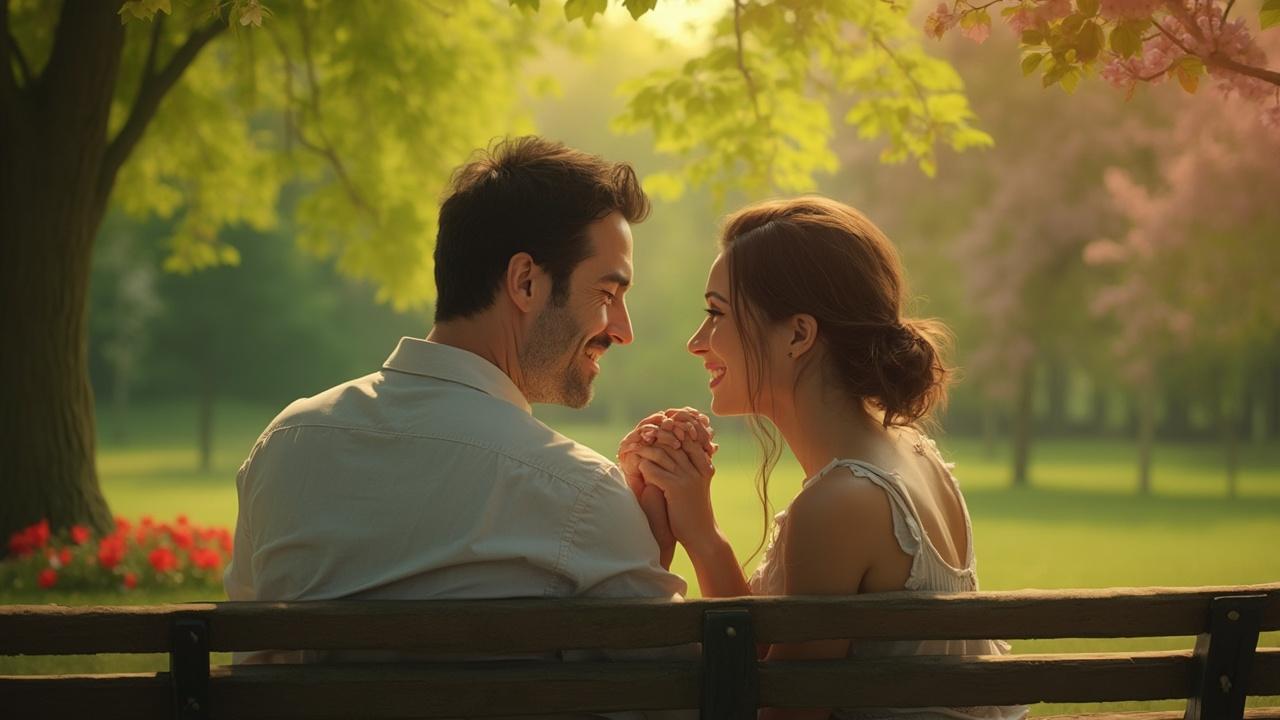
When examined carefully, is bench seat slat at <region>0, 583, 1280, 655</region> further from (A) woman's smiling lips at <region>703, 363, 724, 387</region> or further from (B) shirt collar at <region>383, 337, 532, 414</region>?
(A) woman's smiling lips at <region>703, 363, 724, 387</region>

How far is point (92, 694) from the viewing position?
3043 mm

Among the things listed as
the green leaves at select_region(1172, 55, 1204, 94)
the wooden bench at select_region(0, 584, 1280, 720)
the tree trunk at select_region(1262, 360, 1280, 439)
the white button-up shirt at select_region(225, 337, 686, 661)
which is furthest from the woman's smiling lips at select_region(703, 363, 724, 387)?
the tree trunk at select_region(1262, 360, 1280, 439)

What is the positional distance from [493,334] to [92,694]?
1.51 metres

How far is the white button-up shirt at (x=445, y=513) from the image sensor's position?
3.17m

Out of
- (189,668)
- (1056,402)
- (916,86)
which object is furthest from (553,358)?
(1056,402)

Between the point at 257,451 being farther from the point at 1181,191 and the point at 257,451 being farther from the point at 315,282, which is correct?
the point at 315,282

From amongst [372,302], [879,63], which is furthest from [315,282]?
[879,63]

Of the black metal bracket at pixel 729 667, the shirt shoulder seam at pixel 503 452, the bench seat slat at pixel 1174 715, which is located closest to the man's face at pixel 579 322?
the shirt shoulder seam at pixel 503 452

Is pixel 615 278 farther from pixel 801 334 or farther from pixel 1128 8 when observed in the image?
pixel 1128 8

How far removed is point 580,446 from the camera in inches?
130

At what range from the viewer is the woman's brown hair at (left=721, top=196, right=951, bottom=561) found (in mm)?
3852

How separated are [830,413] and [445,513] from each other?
1.33 meters

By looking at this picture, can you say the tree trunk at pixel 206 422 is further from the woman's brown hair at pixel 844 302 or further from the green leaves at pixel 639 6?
the woman's brown hair at pixel 844 302

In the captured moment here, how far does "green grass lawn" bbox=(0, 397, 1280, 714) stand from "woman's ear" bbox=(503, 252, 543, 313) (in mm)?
4406
